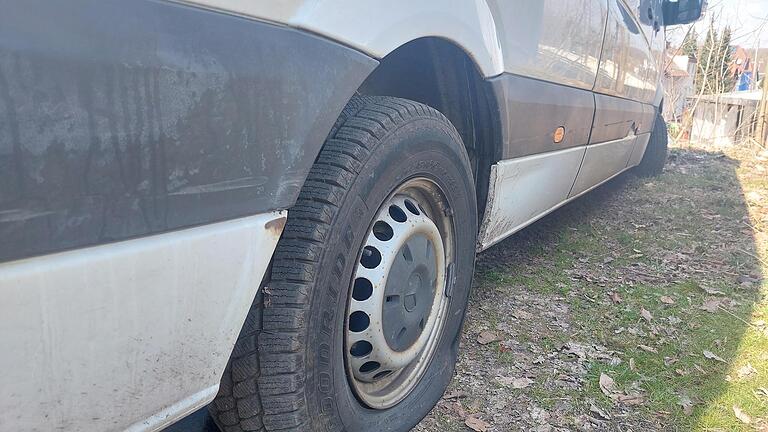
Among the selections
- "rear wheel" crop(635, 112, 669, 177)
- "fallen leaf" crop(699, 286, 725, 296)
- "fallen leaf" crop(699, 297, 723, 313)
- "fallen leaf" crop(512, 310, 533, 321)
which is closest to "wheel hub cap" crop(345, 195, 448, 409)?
"fallen leaf" crop(512, 310, 533, 321)

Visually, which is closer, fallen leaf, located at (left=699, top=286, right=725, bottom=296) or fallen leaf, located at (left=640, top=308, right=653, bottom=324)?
fallen leaf, located at (left=640, top=308, right=653, bottom=324)

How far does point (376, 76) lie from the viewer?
6.46 feet

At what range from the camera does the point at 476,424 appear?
1.94m

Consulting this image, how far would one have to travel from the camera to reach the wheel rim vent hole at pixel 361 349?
1.64 m

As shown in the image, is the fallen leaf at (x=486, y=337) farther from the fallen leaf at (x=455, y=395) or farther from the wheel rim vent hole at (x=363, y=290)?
the wheel rim vent hole at (x=363, y=290)

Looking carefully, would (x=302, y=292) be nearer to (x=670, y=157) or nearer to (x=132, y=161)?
(x=132, y=161)

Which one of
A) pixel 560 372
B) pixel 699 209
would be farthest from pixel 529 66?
pixel 699 209

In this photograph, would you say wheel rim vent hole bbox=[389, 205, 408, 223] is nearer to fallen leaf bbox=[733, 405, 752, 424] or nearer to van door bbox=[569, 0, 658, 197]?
fallen leaf bbox=[733, 405, 752, 424]

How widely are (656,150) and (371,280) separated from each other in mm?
5991

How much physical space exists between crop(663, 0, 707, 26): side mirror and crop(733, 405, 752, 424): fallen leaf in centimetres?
404

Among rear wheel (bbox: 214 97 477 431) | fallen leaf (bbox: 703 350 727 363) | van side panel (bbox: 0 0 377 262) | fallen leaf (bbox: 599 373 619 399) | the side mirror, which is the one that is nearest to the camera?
van side panel (bbox: 0 0 377 262)

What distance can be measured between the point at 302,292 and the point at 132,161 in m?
0.51

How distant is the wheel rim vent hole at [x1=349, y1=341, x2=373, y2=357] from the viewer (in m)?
1.64

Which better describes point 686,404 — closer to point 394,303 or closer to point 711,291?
point 394,303
